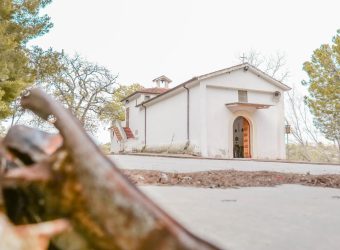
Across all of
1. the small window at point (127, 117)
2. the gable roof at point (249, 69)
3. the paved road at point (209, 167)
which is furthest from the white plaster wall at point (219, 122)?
the small window at point (127, 117)

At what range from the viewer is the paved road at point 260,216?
1709mm

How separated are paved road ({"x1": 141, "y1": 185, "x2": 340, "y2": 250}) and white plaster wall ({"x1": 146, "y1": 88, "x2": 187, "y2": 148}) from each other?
14.0 meters

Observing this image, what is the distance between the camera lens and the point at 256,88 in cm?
1747

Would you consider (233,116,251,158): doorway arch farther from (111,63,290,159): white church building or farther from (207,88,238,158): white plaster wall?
(207,88,238,158): white plaster wall

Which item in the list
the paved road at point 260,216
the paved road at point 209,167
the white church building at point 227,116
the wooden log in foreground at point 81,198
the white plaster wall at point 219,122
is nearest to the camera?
the wooden log in foreground at point 81,198

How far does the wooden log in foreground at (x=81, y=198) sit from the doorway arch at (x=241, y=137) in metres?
17.1

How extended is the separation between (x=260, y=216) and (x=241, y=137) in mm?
16126

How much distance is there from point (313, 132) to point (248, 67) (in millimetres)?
9208

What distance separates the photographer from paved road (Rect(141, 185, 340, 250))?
171 cm

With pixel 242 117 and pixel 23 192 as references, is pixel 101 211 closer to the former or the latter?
pixel 23 192

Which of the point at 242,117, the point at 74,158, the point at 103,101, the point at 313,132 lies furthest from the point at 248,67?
the point at 74,158

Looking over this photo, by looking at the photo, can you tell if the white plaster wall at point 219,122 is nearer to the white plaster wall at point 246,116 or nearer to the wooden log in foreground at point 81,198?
the white plaster wall at point 246,116

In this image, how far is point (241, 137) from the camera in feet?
59.6

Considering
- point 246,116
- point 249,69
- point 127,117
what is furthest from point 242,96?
point 127,117
